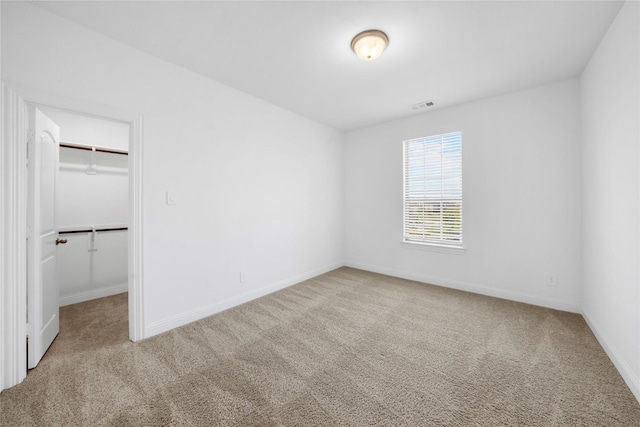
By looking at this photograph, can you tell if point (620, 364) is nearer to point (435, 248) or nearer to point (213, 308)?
point (435, 248)

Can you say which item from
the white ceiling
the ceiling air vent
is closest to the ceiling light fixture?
the white ceiling

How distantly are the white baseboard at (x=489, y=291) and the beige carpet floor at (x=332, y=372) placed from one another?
0.19m

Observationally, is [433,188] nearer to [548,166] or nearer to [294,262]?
[548,166]

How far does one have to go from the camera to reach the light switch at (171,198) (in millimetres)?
2521

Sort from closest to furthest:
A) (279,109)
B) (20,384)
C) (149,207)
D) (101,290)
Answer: (20,384) < (149,207) < (101,290) < (279,109)

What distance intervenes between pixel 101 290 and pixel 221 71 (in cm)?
337

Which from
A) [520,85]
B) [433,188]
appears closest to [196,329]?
[433,188]

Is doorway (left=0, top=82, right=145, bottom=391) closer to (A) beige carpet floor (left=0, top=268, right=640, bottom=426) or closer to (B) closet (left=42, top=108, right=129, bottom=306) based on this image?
(A) beige carpet floor (left=0, top=268, right=640, bottom=426)

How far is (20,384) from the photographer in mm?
1746

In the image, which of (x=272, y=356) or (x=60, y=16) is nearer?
(x=60, y=16)

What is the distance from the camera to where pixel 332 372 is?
189 centimetres

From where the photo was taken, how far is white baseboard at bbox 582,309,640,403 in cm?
163

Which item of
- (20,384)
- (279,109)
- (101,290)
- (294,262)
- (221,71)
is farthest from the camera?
(294,262)

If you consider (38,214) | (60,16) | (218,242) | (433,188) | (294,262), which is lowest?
(294,262)
